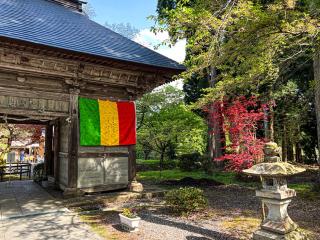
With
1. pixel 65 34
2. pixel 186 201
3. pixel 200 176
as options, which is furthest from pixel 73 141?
pixel 200 176

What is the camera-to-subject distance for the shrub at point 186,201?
769 cm

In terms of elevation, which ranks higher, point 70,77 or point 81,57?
point 81,57

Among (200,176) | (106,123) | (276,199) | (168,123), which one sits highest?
(168,123)

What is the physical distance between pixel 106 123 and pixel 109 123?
125 millimetres

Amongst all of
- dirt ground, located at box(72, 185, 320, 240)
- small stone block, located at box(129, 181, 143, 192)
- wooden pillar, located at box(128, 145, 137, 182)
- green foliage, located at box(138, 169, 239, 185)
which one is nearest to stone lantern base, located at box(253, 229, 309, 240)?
dirt ground, located at box(72, 185, 320, 240)

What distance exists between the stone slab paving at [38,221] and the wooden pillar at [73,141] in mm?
910

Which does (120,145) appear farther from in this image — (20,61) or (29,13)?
(29,13)

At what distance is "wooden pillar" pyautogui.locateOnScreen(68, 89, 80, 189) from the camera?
30.6ft

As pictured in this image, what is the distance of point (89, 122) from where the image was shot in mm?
9797

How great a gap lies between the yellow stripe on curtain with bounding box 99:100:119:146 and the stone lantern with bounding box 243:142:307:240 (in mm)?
5956

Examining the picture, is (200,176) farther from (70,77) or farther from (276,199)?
(276,199)

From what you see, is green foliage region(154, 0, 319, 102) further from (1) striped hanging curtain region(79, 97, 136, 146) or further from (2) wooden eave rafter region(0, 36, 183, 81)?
(1) striped hanging curtain region(79, 97, 136, 146)

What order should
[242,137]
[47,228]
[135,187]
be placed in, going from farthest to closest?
1. [242,137]
2. [135,187]
3. [47,228]

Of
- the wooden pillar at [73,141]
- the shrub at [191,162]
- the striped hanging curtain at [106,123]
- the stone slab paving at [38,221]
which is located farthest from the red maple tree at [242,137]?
the shrub at [191,162]
